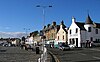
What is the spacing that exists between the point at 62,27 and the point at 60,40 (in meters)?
5.54

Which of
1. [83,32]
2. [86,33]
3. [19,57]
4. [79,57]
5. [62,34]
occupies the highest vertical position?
[62,34]

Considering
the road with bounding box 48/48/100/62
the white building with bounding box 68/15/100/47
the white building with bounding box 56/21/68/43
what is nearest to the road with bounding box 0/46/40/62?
the road with bounding box 48/48/100/62

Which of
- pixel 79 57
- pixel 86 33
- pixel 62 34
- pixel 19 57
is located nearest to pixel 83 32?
pixel 86 33

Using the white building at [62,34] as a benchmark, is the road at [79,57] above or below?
below

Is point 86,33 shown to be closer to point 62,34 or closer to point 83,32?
point 83,32

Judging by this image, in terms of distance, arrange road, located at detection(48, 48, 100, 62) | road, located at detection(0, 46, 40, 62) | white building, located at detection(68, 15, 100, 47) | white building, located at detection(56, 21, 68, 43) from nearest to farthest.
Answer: road, located at detection(48, 48, 100, 62) < road, located at detection(0, 46, 40, 62) < white building, located at detection(68, 15, 100, 47) < white building, located at detection(56, 21, 68, 43)

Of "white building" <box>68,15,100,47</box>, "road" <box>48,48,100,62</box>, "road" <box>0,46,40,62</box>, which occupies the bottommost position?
"road" <box>0,46,40,62</box>

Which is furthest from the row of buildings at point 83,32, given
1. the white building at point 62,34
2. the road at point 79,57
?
the road at point 79,57

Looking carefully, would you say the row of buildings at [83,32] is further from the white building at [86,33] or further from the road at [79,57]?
the road at [79,57]

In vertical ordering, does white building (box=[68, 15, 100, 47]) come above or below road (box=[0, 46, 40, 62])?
above

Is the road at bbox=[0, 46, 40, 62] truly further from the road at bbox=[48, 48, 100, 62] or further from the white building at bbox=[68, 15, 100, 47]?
the white building at bbox=[68, 15, 100, 47]

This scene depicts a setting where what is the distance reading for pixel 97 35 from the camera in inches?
3457

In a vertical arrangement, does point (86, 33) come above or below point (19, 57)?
above

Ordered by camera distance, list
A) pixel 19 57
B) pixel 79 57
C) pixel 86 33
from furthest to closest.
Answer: pixel 86 33, pixel 19 57, pixel 79 57
